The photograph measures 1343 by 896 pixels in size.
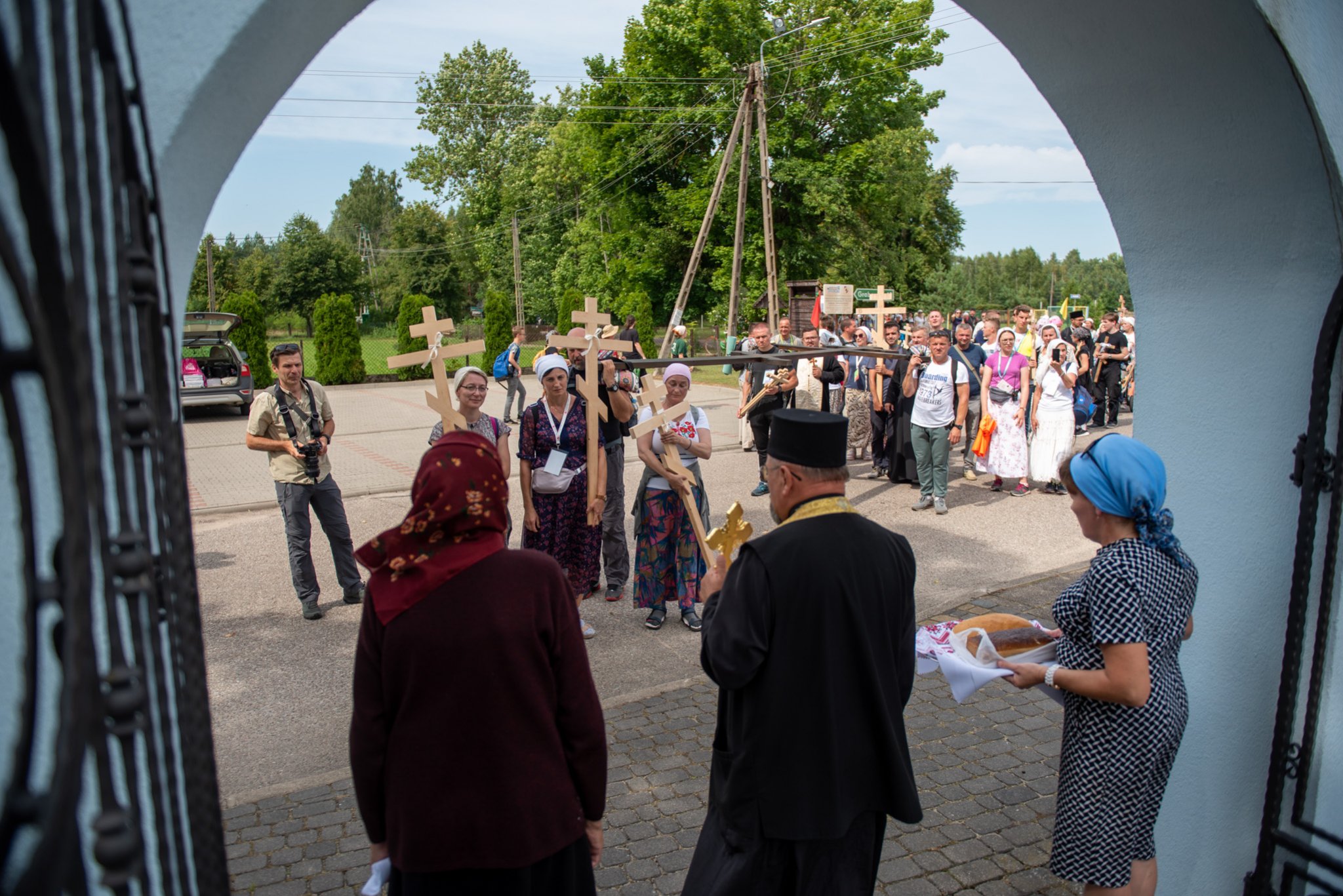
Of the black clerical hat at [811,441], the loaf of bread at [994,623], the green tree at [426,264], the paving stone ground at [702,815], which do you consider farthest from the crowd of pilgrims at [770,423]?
the green tree at [426,264]

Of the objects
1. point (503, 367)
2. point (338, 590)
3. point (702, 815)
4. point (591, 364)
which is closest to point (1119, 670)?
point (702, 815)

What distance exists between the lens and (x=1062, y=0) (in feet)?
9.75

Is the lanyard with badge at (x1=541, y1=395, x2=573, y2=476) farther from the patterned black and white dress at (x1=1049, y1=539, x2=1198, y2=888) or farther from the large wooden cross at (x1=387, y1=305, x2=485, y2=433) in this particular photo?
the patterned black and white dress at (x1=1049, y1=539, x2=1198, y2=888)

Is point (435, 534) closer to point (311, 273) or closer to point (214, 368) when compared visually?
point (214, 368)

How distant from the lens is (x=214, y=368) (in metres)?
19.7

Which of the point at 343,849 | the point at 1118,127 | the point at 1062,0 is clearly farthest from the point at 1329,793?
the point at 343,849

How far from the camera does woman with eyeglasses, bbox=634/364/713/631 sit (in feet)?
20.6

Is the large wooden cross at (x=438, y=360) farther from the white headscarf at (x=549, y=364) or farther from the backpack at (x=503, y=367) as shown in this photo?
the backpack at (x=503, y=367)

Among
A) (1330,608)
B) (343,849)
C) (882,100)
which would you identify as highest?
(882,100)

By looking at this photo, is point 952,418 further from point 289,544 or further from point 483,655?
point 483,655

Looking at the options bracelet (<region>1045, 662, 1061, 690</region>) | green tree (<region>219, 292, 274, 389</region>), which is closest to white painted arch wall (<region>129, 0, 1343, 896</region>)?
bracelet (<region>1045, 662, 1061, 690</region>)

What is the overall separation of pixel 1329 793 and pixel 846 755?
4.99ft

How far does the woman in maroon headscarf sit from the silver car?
1858 cm

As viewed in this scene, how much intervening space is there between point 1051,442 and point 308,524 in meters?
7.72
